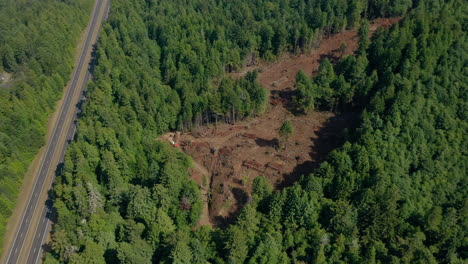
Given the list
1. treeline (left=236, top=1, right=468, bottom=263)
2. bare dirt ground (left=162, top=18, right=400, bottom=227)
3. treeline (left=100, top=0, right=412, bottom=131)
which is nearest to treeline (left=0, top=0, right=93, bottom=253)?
treeline (left=100, top=0, right=412, bottom=131)

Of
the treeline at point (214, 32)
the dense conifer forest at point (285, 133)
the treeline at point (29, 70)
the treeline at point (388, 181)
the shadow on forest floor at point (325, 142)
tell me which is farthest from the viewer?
the treeline at point (214, 32)

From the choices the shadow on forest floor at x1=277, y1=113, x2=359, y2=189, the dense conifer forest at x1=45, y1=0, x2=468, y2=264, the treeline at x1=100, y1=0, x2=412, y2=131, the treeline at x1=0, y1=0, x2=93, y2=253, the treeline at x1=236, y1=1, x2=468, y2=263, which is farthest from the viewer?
the treeline at x1=100, y1=0, x2=412, y2=131

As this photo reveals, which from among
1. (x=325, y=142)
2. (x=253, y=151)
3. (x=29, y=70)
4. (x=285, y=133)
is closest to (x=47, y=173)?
(x=29, y=70)

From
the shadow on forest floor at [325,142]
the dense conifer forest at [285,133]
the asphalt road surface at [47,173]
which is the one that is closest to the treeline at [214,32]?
the dense conifer forest at [285,133]

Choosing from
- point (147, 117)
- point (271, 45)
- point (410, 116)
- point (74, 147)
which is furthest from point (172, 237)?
point (271, 45)

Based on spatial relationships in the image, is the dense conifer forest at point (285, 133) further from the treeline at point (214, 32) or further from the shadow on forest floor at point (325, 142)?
the shadow on forest floor at point (325, 142)

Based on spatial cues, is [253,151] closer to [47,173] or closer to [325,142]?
[325,142]

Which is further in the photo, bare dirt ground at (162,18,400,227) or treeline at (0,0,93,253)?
treeline at (0,0,93,253)

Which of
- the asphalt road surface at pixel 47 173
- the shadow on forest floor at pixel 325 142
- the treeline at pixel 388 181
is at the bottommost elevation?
the asphalt road surface at pixel 47 173

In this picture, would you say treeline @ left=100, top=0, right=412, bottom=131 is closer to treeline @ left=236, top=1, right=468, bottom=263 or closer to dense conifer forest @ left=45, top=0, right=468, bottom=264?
dense conifer forest @ left=45, top=0, right=468, bottom=264
